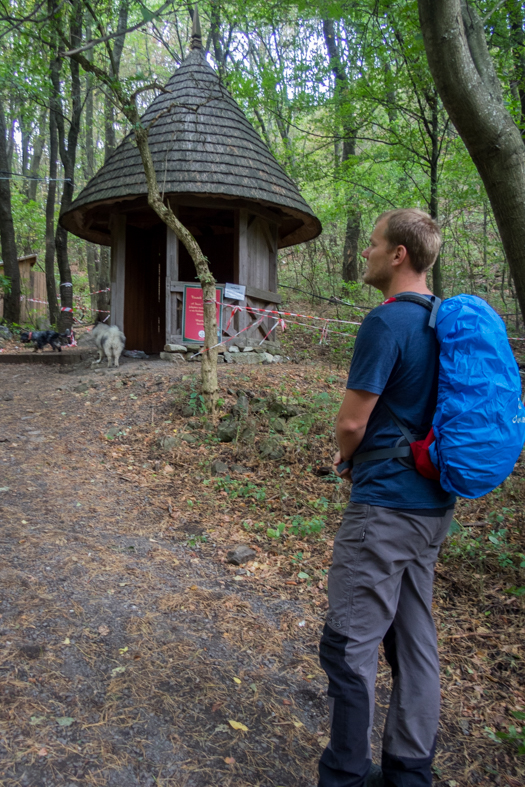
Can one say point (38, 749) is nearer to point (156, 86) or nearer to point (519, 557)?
point (519, 557)

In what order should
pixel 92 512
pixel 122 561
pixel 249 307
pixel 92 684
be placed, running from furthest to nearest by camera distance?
1. pixel 249 307
2. pixel 92 512
3. pixel 122 561
4. pixel 92 684

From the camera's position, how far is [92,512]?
443 centimetres

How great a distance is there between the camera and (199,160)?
9492 mm

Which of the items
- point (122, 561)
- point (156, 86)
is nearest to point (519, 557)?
point (122, 561)

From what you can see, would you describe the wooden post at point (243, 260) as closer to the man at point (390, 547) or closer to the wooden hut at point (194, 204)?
the wooden hut at point (194, 204)

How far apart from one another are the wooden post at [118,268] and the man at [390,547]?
960cm

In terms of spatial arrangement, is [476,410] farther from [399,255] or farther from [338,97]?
[338,97]

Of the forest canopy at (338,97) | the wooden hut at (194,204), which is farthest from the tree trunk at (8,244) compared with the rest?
the wooden hut at (194,204)

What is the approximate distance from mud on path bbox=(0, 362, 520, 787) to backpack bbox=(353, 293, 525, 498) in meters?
1.37

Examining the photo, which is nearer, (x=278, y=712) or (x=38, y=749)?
(x=38, y=749)

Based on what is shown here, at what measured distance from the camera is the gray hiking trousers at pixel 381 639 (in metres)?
1.62

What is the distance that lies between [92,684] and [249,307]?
872cm

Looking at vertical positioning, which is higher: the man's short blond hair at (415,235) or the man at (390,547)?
the man's short blond hair at (415,235)

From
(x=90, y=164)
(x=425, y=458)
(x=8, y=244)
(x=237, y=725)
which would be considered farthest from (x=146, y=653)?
(x=90, y=164)
